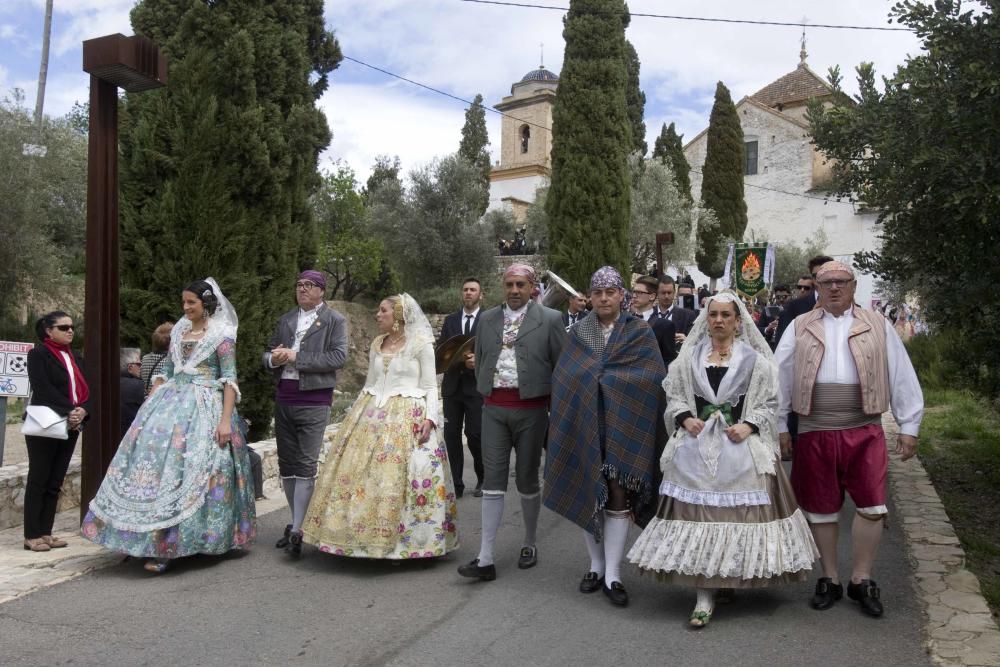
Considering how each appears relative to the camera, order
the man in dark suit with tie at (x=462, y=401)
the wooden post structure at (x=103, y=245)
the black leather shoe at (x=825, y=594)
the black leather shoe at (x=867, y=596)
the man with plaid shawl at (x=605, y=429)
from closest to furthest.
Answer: the black leather shoe at (x=867, y=596), the black leather shoe at (x=825, y=594), the man with plaid shawl at (x=605, y=429), the wooden post structure at (x=103, y=245), the man in dark suit with tie at (x=462, y=401)

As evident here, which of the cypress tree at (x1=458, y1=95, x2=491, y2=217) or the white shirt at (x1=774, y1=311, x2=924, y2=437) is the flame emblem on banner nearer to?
the white shirt at (x1=774, y1=311, x2=924, y2=437)

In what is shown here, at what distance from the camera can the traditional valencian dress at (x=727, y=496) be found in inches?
178

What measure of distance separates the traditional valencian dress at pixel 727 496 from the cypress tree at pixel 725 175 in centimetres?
3357

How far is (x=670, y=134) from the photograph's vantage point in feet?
127

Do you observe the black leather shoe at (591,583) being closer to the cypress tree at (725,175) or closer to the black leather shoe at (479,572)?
the black leather shoe at (479,572)

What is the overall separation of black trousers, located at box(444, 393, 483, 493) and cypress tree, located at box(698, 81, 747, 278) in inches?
1213

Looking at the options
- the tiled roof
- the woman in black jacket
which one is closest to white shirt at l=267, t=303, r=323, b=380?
the woman in black jacket

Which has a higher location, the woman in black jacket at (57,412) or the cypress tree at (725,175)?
the cypress tree at (725,175)

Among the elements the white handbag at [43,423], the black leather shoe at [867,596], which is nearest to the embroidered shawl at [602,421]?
the black leather shoe at [867,596]

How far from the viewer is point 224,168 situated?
8.86 meters

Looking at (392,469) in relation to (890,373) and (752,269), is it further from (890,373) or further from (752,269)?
(752,269)

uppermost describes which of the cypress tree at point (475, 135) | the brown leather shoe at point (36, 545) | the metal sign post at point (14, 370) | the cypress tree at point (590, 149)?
the cypress tree at point (475, 135)

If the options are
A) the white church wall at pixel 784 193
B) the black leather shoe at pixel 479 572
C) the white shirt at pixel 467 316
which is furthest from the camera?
the white church wall at pixel 784 193

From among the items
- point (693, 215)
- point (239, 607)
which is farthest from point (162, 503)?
point (693, 215)
